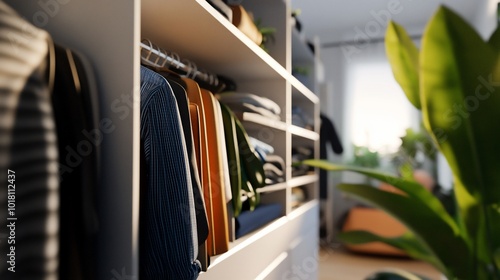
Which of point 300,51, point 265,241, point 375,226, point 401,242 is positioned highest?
point 300,51

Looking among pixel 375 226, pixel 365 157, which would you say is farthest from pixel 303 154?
pixel 365 157

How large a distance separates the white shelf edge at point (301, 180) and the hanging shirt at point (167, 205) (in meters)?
0.94

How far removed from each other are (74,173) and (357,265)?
275 cm

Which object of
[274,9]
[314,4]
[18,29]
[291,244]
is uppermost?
[314,4]

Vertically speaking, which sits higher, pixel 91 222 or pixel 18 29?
pixel 18 29

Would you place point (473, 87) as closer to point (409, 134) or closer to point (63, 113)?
point (63, 113)

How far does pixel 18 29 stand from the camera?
1.63ft

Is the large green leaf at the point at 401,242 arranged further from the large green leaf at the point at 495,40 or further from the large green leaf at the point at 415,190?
the large green leaf at the point at 495,40

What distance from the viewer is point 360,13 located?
3242 millimetres

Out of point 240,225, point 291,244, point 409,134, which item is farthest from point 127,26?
point 409,134

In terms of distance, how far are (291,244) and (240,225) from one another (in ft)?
1.87

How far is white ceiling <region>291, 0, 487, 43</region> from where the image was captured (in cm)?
301

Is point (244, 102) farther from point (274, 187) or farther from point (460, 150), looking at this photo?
point (460, 150)

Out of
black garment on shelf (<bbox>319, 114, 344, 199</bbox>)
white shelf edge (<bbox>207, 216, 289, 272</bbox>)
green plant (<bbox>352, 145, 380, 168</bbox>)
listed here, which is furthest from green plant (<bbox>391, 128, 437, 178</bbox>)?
white shelf edge (<bbox>207, 216, 289, 272</bbox>)
